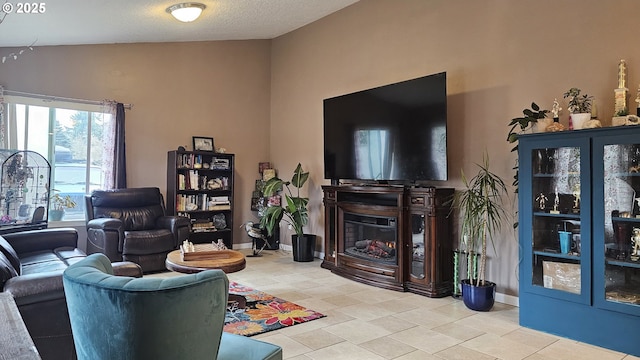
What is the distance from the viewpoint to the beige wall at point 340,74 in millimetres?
3576

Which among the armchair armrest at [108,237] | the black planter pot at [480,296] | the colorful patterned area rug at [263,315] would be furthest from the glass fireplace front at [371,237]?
the armchair armrest at [108,237]

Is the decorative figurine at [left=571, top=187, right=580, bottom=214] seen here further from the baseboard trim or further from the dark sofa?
the dark sofa

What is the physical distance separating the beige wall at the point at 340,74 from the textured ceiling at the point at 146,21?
26 centimetres

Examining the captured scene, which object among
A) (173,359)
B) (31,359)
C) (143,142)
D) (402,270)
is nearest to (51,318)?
(173,359)

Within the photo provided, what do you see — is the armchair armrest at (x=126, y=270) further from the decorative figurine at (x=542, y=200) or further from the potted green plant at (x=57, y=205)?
the potted green plant at (x=57, y=205)

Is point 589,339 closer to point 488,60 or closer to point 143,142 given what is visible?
point 488,60

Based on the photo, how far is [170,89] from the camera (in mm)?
6273

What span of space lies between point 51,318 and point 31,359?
5.14 ft

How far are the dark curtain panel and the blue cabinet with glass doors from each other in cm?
493

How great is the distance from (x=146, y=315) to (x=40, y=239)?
3512 millimetres

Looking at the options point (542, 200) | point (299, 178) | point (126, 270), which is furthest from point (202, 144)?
point (542, 200)

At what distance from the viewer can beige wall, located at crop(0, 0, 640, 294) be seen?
11.7ft

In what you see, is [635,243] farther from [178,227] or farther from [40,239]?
[40,239]

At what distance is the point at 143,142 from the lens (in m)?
6.02
